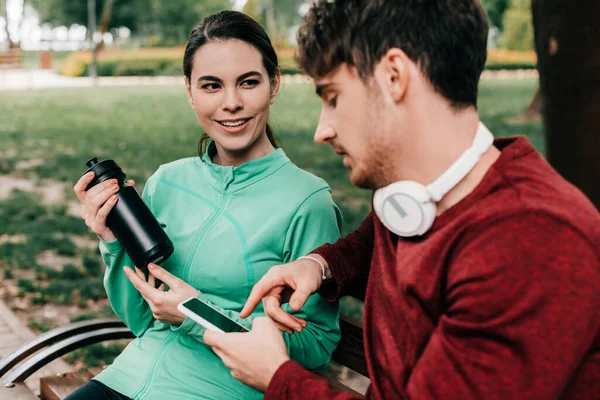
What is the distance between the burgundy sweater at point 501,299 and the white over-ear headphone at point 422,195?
0.10ft

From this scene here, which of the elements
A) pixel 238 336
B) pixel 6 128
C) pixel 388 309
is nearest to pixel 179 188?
pixel 238 336

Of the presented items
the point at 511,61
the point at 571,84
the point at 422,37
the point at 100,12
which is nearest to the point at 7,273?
the point at 571,84

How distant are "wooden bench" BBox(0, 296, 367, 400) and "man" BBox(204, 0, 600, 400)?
74cm

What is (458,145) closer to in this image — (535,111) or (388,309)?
(388,309)

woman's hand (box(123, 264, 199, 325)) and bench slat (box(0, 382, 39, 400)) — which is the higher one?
woman's hand (box(123, 264, 199, 325))

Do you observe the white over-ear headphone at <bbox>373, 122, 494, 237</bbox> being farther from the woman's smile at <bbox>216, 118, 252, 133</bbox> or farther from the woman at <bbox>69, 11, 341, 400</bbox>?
the woman's smile at <bbox>216, 118, 252, 133</bbox>

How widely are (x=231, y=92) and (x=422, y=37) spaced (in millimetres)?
973

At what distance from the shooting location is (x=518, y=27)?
48062mm

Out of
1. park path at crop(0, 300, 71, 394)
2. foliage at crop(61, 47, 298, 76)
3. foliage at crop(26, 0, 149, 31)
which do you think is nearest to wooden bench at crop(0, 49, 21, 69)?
foliage at crop(61, 47, 298, 76)

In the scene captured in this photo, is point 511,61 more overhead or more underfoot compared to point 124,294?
more underfoot

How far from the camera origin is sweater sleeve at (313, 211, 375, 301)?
1.97 meters

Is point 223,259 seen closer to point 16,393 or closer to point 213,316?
point 213,316

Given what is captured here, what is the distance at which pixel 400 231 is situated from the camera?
4.89 feet

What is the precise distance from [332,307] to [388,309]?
58 centimetres
